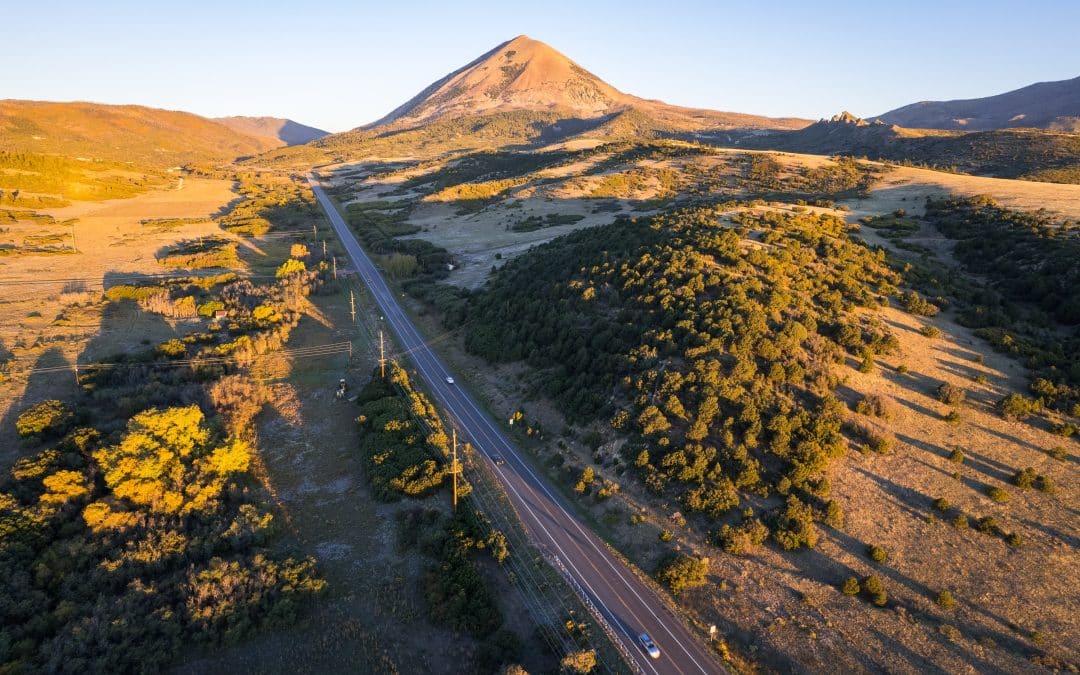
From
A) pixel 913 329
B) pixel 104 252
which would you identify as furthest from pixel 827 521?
pixel 104 252

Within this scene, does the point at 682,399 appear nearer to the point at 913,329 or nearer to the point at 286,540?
the point at 913,329

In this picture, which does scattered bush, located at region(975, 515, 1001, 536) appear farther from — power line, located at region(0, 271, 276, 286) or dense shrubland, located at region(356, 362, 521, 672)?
power line, located at region(0, 271, 276, 286)

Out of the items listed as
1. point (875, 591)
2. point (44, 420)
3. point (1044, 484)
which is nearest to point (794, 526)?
point (875, 591)

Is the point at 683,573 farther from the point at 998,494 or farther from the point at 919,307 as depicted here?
the point at 919,307

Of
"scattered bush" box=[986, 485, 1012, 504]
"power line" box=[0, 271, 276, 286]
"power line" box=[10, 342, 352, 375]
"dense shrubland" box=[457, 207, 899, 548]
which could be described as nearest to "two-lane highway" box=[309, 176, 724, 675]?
"dense shrubland" box=[457, 207, 899, 548]


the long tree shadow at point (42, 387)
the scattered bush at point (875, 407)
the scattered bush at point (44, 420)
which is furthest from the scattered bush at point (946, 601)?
the long tree shadow at point (42, 387)

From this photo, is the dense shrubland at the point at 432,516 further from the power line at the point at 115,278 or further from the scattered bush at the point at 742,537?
the power line at the point at 115,278

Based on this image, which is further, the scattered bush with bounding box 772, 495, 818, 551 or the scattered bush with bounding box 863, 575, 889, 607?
the scattered bush with bounding box 772, 495, 818, 551
